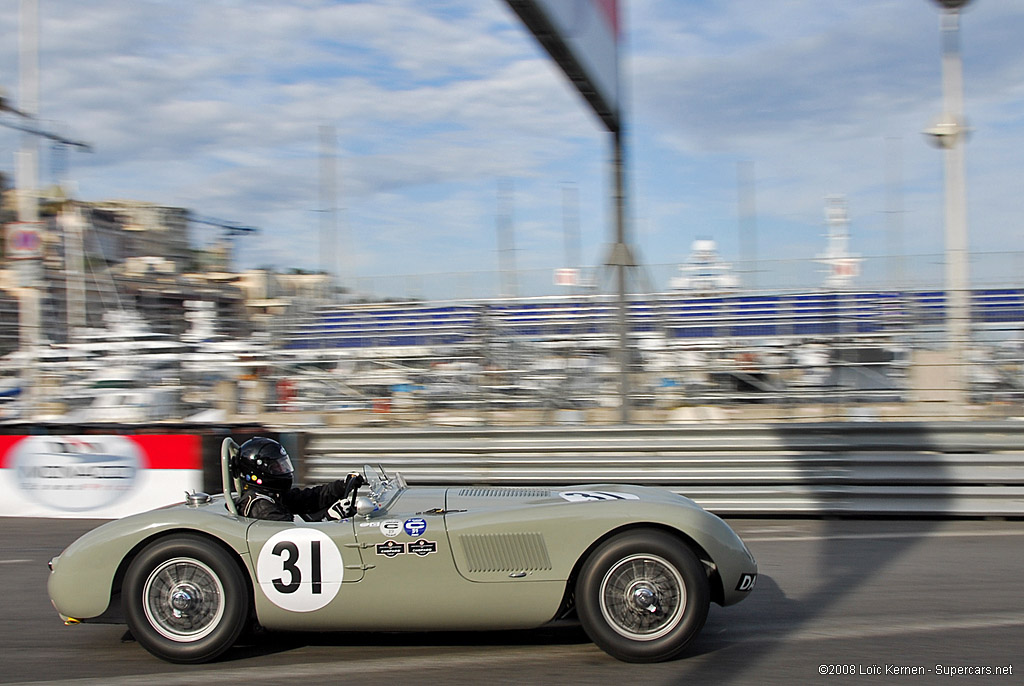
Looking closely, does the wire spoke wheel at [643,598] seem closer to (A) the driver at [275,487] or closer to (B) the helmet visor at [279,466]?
(A) the driver at [275,487]

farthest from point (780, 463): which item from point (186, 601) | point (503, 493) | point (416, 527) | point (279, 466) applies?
point (186, 601)

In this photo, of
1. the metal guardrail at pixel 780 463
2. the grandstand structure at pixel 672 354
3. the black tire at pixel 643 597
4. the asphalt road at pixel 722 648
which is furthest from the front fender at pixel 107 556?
the grandstand structure at pixel 672 354

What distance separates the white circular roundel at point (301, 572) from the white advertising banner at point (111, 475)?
5.30 metres

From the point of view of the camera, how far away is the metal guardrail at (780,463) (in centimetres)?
845

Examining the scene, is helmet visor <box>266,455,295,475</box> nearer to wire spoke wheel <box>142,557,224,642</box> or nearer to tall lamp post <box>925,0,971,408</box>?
wire spoke wheel <box>142,557,224,642</box>

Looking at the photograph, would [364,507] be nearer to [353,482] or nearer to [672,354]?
[353,482]

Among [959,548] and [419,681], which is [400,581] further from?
[959,548]

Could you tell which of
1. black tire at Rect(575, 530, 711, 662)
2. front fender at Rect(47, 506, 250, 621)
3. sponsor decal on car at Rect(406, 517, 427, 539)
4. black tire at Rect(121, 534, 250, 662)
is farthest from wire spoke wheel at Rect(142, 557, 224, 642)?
black tire at Rect(575, 530, 711, 662)

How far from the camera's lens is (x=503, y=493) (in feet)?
17.2

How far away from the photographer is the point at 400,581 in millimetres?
4496

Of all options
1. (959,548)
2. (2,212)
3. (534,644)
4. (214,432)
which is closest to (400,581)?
(534,644)

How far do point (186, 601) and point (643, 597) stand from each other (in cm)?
226

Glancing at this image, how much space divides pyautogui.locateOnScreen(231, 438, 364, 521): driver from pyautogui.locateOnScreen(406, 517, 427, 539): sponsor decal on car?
533mm

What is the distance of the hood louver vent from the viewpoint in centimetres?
511
